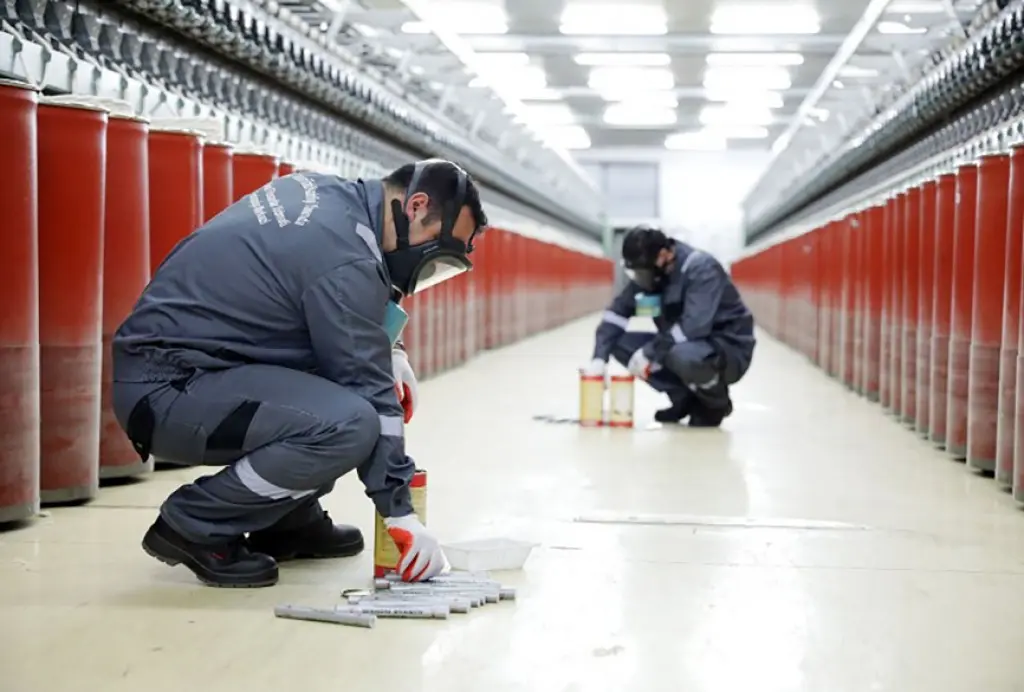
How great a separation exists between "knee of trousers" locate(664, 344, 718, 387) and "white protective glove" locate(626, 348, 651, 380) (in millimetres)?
190

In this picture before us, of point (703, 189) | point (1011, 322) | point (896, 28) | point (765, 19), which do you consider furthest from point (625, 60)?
point (703, 189)

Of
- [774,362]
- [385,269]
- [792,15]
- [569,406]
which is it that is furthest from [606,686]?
[792,15]

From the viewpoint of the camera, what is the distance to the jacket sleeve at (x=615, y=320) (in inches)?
245

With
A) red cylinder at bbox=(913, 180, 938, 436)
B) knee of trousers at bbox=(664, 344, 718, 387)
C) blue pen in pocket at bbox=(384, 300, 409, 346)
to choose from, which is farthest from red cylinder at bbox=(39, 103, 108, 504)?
red cylinder at bbox=(913, 180, 938, 436)

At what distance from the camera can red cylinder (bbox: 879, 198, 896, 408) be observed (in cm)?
664

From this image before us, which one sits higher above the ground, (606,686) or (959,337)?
(959,337)

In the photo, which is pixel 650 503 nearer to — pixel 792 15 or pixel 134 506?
pixel 134 506

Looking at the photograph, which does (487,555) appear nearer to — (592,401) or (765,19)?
(592,401)

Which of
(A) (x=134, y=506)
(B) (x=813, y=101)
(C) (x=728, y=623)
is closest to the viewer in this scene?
(C) (x=728, y=623)

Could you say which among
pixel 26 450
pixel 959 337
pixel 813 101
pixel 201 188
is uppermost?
pixel 813 101

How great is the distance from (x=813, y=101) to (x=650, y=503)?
37.5 ft

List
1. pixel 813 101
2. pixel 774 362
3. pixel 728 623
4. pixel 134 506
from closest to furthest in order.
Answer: pixel 728 623, pixel 134 506, pixel 774 362, pixel 813 101

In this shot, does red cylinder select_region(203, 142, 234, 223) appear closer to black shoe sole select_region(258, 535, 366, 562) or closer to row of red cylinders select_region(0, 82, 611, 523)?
row of red cylinders select_region(0, 82, 611, 523)

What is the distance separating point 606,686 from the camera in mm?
2080
